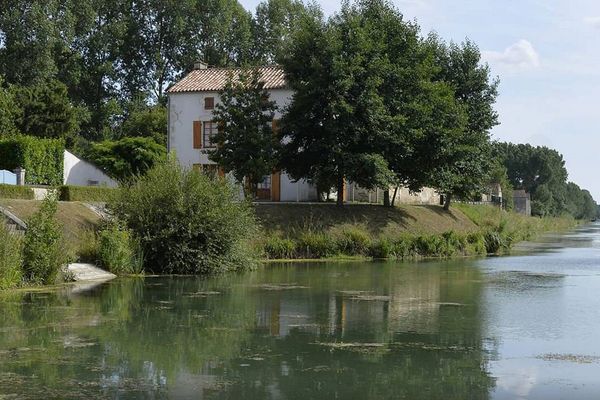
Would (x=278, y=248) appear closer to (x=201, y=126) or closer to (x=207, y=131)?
(x=207, y=131)

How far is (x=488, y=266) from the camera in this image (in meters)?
32.9

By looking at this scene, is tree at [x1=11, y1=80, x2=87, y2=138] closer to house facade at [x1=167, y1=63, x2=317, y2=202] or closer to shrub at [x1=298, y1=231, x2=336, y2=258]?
house facade at [x1=167, y1=63, x2=317, y2=202]

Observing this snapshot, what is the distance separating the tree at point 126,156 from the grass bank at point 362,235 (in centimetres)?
1066

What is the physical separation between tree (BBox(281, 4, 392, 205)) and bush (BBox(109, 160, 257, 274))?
10.5 metres

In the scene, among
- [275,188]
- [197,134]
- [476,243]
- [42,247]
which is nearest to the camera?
[42,247]

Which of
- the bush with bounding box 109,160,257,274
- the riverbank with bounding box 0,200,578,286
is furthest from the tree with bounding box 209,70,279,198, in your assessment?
the bush with bounding box 109,160,257,274

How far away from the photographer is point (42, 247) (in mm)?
21781

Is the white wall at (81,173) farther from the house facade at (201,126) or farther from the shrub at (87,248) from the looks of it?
the shrub at (87,248)

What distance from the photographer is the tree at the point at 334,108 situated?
123 feet

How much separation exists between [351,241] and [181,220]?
1164 cm

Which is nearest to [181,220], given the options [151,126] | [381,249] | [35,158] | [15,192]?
[15,192]

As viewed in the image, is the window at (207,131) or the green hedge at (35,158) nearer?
the green hedge at (35,158)

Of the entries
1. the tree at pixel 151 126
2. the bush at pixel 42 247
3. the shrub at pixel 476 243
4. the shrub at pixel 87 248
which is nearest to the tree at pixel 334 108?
the shrub at pixel 476 243

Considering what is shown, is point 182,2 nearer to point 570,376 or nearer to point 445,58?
point 445,58
